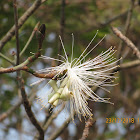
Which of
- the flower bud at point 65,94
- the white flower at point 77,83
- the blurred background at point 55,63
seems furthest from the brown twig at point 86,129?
the blurred background at point 55,63

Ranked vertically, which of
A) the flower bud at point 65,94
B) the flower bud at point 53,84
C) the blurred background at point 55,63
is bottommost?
the flower bud at point 65,94

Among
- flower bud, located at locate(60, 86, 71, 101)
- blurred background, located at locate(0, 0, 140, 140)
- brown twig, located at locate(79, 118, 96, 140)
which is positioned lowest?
brown twig, located at locate(79, 118, 96, 140)

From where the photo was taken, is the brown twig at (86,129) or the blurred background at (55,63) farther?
the blurred background at (55,63)

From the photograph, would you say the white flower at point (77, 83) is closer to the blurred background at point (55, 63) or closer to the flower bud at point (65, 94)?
the flower bud at point (65, 94)

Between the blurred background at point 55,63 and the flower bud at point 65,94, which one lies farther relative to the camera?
the blurred background at point 55,63

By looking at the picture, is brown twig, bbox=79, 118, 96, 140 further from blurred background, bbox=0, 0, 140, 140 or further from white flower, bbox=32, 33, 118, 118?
blurred background, bbox=0, 0, 140, 140

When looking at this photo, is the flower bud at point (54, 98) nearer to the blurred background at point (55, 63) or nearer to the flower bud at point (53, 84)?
the flower bud at point (53, 84)

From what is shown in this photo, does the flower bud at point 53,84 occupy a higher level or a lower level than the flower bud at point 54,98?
higher

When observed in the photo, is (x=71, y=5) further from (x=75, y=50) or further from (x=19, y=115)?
(x=19, y=115)

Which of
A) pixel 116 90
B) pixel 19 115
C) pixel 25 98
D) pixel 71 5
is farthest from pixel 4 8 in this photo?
pixel 116 90

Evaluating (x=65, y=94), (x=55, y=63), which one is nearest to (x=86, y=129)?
(x=65, y=94)

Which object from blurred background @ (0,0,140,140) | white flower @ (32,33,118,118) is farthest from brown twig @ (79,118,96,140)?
blurred background @ (0,0,140,140)
